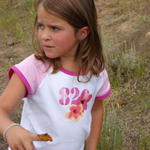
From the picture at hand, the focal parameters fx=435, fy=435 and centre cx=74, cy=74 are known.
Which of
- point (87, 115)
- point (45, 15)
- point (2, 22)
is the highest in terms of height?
point (45, 15)

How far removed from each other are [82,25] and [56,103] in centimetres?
38

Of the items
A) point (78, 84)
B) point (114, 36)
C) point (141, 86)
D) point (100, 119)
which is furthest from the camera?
point (114, 36)

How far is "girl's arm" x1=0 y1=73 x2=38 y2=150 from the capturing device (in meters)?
1.51

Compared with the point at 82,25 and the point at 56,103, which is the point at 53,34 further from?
the point at 56,103

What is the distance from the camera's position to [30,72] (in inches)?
73.6

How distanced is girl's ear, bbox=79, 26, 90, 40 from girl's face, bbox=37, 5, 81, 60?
57 mm

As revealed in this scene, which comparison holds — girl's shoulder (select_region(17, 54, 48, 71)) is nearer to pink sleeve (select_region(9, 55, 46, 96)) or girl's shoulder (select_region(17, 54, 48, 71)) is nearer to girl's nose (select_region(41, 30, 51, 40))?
pink sleeve (select_region(9, 55, 46, 96))

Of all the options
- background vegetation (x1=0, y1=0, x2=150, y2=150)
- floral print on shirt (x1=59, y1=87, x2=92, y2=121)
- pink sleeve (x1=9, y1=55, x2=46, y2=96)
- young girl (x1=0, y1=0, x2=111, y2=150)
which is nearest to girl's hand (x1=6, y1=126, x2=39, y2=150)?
young girl (x1=0, y1=0, x2=111, y2=150)

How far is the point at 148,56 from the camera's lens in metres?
4.15

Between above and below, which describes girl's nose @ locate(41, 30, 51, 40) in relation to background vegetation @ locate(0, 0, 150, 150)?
above

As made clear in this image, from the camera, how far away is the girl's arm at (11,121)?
4.95ft

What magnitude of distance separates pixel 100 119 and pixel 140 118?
3.80 ft

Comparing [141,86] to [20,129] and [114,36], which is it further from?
[20,129]

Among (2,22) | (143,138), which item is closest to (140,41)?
(143,138)
